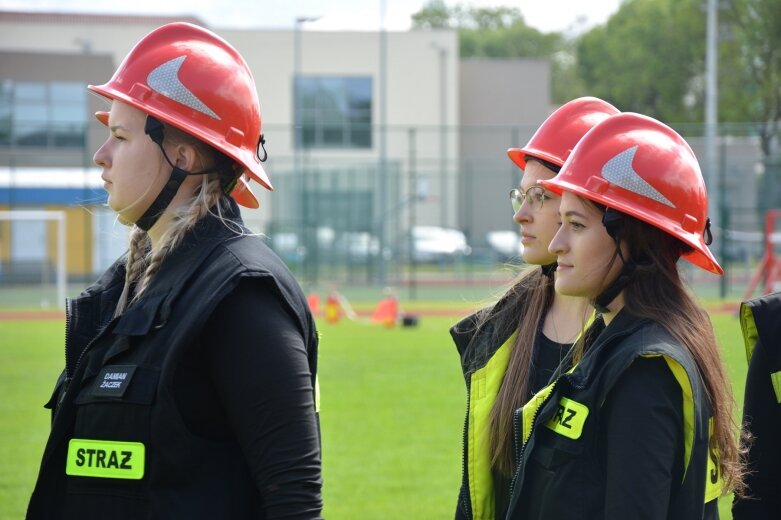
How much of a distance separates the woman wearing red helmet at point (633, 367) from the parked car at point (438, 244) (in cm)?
3062

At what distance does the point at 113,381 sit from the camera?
2.32 metres

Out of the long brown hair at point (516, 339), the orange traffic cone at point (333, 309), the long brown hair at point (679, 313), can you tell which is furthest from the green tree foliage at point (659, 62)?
the long brown hair at point (679, 313)

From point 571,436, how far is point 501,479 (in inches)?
32.4

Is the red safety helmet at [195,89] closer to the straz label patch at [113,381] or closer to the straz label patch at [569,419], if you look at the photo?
the straz label patch at [113,381]

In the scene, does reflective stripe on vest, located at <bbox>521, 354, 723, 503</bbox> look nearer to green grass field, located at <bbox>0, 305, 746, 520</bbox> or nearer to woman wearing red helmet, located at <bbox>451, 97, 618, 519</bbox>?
woman wearing red helmet, located at <bbox>451, 97, 618, 519</bbox>

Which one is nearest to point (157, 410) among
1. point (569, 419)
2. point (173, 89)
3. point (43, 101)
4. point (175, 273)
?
point (175, 273)

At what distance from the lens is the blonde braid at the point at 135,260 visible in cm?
265

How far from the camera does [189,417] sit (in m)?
2.30

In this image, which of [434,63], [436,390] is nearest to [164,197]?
[436,390]

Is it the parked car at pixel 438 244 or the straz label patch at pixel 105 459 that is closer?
the straz label patch at pixel 105 459

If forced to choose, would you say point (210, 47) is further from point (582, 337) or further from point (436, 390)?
point (436, 390)

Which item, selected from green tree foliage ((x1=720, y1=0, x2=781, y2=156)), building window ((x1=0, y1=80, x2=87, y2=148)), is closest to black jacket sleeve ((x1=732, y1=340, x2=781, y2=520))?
green tree foliage ((x1=720, y1=0, x2=781, y2=156))

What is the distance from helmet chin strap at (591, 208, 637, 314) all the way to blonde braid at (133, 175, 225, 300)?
0.94 m

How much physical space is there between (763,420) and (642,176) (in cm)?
76
